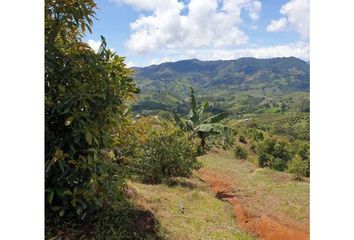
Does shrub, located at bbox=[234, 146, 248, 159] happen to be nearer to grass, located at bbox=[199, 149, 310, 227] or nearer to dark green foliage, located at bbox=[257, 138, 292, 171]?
grass, located at bbox=[199, 149, 310, 227]

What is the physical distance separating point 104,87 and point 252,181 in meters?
13.9

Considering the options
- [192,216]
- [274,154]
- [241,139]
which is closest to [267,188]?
[192,216]

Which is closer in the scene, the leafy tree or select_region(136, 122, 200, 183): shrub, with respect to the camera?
the leafy tree

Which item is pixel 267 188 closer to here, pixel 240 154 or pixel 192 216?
pixel 192 216

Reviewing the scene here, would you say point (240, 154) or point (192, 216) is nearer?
point (192, 216)

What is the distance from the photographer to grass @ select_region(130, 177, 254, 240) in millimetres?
6590

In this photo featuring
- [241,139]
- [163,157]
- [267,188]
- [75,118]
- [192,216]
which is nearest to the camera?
[75,118]

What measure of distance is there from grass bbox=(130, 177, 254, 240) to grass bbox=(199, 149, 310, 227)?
175cm

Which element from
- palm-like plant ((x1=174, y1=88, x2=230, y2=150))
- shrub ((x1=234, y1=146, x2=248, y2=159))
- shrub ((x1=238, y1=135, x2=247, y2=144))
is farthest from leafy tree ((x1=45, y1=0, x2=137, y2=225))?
shrub ((x1=238, y1=135, x2=247, y2=144))

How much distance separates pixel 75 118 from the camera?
4043 mm

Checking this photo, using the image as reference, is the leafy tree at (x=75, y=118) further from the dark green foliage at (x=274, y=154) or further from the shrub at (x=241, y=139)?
the shrub at (x=241, y=139)

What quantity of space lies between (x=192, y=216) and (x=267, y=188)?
25.1 feet

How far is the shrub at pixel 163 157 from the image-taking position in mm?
13867
